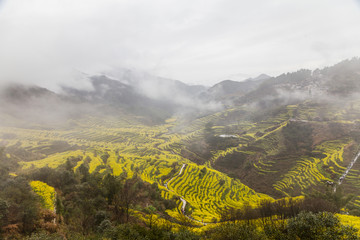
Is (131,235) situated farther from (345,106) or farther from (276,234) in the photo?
(345,106)

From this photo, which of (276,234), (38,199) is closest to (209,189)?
(276,234)

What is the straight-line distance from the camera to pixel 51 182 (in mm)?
41969

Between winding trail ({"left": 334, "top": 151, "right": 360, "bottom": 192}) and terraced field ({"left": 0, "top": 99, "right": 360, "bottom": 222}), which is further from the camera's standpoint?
winding trail ({"left": 334, "top": 151, "right": 360, "bottom": 192})

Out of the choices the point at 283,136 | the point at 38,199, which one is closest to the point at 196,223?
the point at 38,199

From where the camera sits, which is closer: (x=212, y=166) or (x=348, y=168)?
(x=348, y=168)

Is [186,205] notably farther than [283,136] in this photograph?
No

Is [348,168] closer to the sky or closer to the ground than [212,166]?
closer to the sky

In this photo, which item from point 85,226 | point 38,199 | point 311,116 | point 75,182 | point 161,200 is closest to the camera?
point 38,199

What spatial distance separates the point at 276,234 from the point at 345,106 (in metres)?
182

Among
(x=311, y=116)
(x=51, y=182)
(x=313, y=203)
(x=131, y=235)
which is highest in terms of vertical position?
(x=311, y=116)

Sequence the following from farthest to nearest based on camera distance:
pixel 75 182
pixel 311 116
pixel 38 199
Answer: pixel 311 116 → pixel 75 182 → pixel 38 199

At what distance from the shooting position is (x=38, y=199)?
30609 millimetres

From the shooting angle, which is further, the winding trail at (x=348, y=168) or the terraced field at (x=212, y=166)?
the winding trail at (x=348, y=168)

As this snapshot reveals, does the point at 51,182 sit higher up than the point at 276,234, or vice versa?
the point at 51,182
